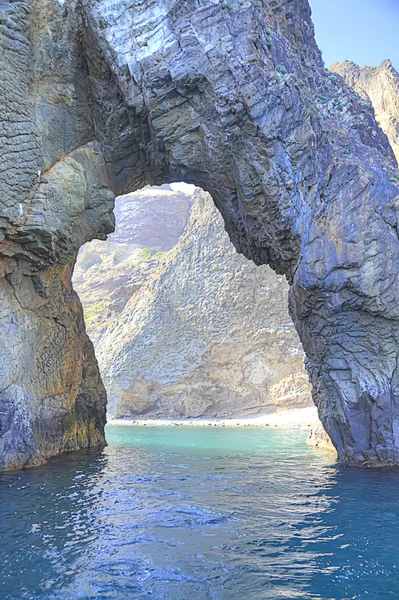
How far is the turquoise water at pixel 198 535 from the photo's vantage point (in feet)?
22.3

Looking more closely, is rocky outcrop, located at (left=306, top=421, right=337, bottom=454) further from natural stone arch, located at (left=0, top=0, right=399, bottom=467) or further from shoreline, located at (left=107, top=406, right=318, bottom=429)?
shoreline, located at (left=107, top=406, right=318, bottom=429)

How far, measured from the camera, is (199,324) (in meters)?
58.2

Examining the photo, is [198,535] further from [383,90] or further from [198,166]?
[383,90]

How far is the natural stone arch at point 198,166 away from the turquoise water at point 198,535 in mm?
3730

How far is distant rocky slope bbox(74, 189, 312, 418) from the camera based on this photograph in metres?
55.5

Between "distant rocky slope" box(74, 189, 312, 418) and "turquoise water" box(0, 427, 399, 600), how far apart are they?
39265mm

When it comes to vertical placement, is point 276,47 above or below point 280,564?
above

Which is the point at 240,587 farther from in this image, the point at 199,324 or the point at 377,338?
the point at 199,324

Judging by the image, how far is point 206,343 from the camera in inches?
2266

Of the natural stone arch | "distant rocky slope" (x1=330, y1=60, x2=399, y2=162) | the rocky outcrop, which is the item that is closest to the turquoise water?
the natural stone arch

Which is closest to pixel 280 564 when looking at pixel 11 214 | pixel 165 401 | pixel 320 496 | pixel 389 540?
pixel 389 540

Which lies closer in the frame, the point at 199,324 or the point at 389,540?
the point at 389,540

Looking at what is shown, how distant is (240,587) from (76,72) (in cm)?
1740

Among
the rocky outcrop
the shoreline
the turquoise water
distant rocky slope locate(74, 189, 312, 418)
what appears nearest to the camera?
the turquoise water
